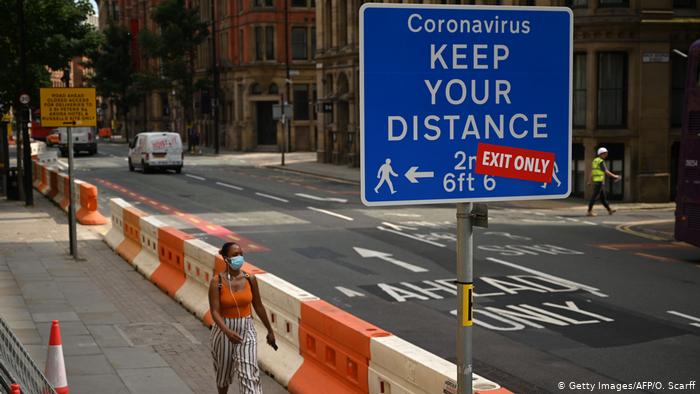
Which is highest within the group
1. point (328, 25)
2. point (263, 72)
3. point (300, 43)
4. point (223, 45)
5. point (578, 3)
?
point (223, 45)

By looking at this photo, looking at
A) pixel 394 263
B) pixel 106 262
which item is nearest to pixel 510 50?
pixel 394 263

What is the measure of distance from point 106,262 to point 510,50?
16863 millimetres

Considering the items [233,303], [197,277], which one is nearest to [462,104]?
[233,303]

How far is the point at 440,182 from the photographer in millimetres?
4996

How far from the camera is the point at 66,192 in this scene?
32.3 metres

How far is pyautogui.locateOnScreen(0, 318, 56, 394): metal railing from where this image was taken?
7.85 m

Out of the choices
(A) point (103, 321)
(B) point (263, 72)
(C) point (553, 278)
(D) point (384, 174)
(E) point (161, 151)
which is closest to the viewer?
(D) point (384, 174)

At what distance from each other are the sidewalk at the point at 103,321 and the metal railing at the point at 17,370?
1.49 metres

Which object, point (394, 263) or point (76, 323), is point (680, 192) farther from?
point (76, 323)

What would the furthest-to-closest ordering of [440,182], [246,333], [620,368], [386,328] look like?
[386,328] < [620,368] < [246,333] < [440,182]

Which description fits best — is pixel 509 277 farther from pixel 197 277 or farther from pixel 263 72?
pixel 263 72

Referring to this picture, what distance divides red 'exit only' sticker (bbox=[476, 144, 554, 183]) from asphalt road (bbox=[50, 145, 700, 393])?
604 centimetres

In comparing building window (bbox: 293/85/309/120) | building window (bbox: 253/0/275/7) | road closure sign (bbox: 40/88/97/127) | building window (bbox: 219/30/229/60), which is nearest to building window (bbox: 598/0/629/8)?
road closure sign (bbox: 40/88/97/127)

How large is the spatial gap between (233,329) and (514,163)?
4.94m
